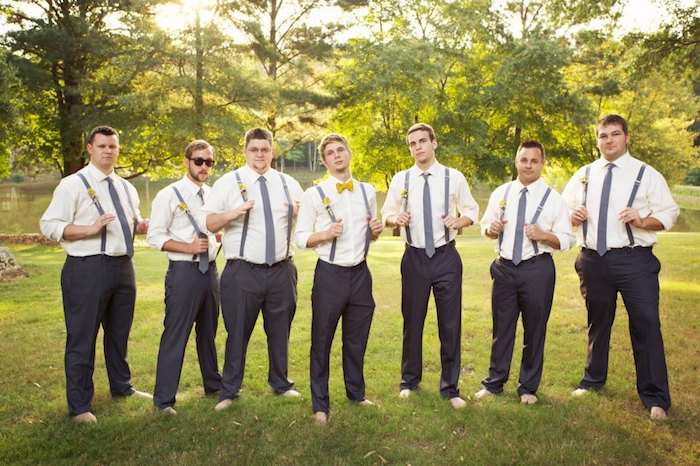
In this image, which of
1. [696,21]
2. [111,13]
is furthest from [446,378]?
[111,13]

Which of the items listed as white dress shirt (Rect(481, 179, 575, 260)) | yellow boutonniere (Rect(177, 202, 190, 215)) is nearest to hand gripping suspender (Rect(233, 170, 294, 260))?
yellow boutonniere (Rect(177, 202, 190, 215))

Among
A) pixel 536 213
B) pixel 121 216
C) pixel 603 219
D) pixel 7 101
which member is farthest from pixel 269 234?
pixel 7 101

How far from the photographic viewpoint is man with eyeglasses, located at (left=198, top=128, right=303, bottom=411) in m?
5.22

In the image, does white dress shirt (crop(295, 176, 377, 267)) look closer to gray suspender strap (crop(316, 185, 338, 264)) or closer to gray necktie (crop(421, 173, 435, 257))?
gray suspender strap (crop(316, 185, 338, 264))

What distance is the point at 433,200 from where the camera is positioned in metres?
5.54

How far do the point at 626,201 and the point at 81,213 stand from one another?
5.26 m

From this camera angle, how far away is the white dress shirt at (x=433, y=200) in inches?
216

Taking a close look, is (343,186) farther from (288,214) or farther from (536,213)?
(536,213)

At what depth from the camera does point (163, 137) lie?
949 inches

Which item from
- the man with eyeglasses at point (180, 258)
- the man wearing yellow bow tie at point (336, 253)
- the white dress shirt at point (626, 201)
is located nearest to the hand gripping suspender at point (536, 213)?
the white dress shirt at point (626, 201)

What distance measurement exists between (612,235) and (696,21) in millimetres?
9129

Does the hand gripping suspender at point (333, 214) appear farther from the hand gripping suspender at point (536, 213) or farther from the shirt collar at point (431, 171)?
the hand gripping suspender at point (536, 213)

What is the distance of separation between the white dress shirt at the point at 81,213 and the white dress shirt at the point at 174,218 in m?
0.33

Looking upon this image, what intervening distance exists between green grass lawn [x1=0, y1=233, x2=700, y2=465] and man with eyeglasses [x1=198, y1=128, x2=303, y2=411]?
714 mm
